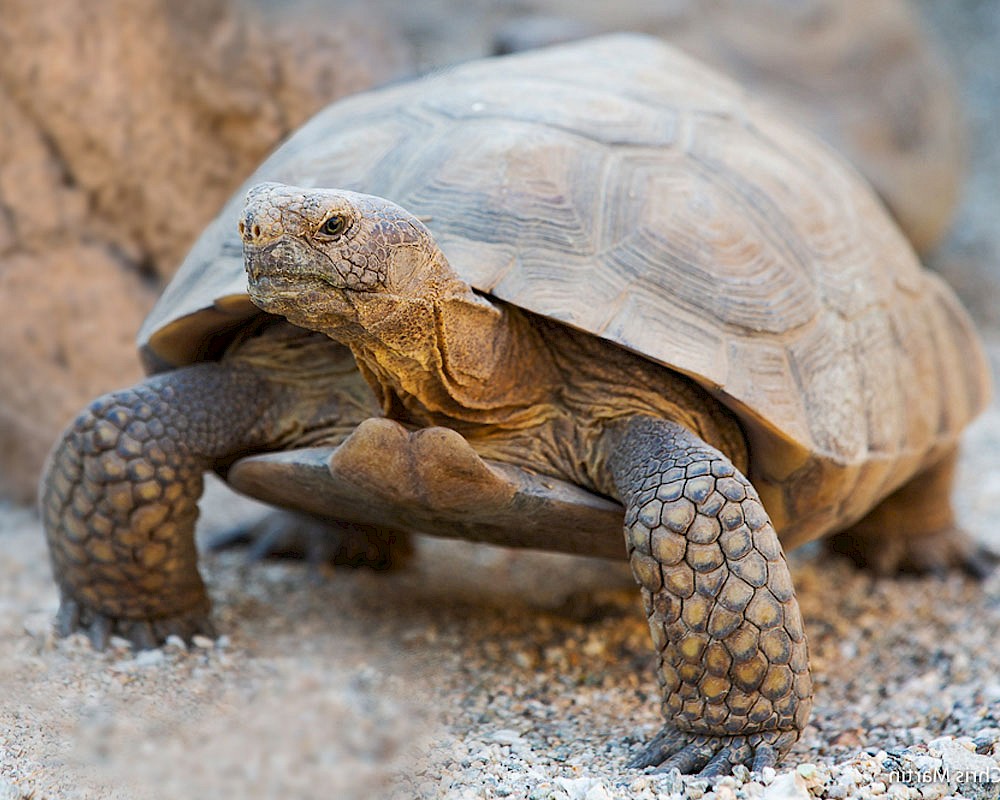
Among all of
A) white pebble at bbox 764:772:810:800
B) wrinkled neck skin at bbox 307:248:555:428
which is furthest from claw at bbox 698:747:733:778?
wrinkled neck skin at bbox 307:248:555:428

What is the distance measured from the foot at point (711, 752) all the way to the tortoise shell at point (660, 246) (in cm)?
85

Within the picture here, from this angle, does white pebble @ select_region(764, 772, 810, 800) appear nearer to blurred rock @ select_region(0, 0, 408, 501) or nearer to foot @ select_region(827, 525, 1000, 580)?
foot @ select_region(827, 525, 1000, 580)

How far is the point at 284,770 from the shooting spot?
6.83ft

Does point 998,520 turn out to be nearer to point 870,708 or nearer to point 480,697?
point 870,708

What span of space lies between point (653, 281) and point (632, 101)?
777mm

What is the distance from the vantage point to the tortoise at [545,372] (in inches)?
109

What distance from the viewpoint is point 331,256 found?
2.56 m

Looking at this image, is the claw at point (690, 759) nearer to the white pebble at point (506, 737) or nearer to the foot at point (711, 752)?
the foot at point (711, 752)

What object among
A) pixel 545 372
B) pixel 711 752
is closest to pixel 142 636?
pixel 545 372

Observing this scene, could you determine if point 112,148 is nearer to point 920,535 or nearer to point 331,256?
point 331,256

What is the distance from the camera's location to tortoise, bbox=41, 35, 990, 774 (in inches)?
→ 109

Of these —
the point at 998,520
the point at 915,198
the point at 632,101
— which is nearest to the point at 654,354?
the point at 632,101

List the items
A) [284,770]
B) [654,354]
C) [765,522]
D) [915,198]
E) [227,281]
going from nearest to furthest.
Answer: [284,770] < [765,522] < [654,354] < [227,281] < [915,198]

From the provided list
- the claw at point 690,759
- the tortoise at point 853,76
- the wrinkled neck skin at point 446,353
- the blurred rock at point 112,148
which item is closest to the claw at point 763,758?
the claw at point 690,759
